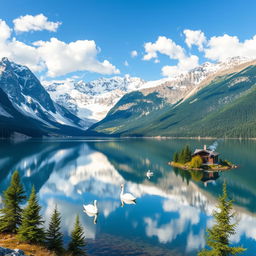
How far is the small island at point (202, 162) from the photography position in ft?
344

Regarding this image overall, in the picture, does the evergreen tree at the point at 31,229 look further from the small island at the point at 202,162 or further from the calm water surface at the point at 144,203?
the small island at the point at 202,162

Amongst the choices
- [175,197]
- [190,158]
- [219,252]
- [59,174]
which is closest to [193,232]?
[219,252]

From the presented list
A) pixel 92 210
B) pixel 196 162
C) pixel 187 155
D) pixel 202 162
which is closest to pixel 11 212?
pixel 92 210

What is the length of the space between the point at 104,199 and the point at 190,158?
6006 cm

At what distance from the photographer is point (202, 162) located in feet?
360

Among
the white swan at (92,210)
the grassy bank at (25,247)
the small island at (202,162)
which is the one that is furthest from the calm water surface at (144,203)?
the small island at (202,162)

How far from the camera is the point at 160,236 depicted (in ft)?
130

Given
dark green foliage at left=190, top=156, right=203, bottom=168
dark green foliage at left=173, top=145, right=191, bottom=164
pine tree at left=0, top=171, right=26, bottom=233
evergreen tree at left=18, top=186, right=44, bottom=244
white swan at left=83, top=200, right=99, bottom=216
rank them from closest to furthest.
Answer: evergreen tree at left=18, top=186, right=44, bottom=244 → pine tree at left=0, top=171, right=26, bottom=233 → white swan at left=83, top=200, right=99, bottom=216 → dark green foliage at left=190, top=156, right=203, bottom=168 → dark green foliage at left=173, top=145, right=191, bottom=164

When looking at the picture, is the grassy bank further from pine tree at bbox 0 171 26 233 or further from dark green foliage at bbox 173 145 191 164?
dark green foliage at bbox 173 145 191 164

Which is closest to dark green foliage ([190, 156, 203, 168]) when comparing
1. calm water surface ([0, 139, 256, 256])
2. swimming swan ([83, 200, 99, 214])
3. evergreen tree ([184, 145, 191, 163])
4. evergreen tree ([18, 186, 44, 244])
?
evergreen tree ([184, 145, 191, 163])

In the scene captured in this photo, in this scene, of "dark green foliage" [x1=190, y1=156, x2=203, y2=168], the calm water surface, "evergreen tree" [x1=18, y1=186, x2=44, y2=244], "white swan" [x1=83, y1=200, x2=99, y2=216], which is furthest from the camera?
"dark green foliage" [x1=190, y1=156, x2=203, y2=168]

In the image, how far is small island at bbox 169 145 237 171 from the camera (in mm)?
104744

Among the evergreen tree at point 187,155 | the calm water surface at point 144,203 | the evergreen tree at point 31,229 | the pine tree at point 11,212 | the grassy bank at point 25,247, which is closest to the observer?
the grassy bank at point 25,247

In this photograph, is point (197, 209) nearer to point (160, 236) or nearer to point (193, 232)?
point (193, 232)
